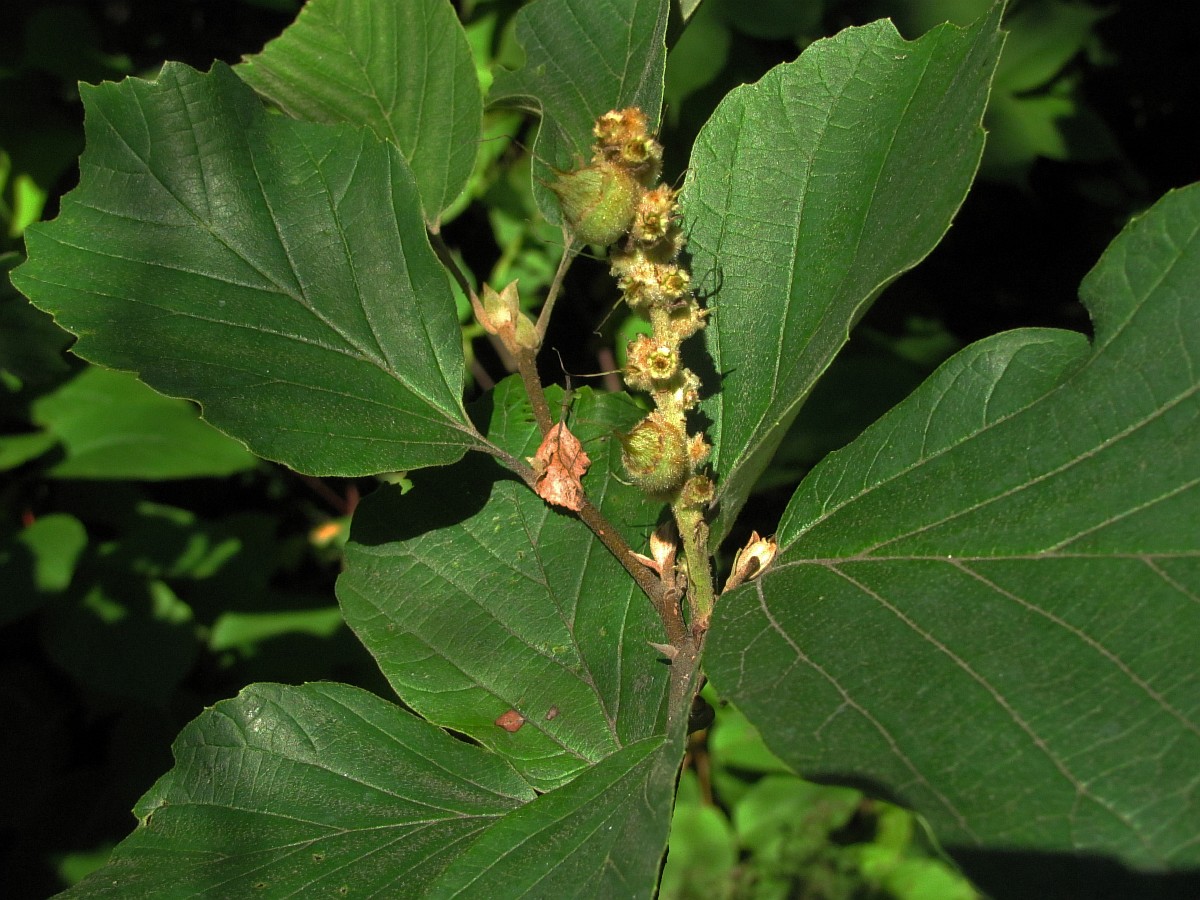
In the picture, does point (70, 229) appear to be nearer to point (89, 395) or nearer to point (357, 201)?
point (357, 201)

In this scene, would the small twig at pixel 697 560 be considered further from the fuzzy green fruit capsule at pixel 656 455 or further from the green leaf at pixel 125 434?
the green leaf at pixel 125 434

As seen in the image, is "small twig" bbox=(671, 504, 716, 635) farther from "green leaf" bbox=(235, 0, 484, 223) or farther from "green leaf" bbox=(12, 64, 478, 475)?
"green leaf" bbox=(235, 0, 484, 223)

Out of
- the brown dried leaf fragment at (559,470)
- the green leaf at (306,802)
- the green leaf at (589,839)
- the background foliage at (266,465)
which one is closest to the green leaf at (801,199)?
the brown dried leaf fragment at (559,470)

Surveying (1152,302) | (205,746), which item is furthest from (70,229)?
(1152,302)

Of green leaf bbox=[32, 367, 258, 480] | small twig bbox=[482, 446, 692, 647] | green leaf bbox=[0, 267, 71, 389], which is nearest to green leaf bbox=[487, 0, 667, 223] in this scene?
small twig bbox=[482, 446, 692, 647]

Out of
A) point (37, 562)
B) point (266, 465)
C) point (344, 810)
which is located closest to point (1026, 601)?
point (344, 810)

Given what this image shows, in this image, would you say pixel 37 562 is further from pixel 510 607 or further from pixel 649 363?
pixel 649 363

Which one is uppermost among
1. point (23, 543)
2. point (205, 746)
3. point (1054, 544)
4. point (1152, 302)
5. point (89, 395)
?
point (89, 395)
